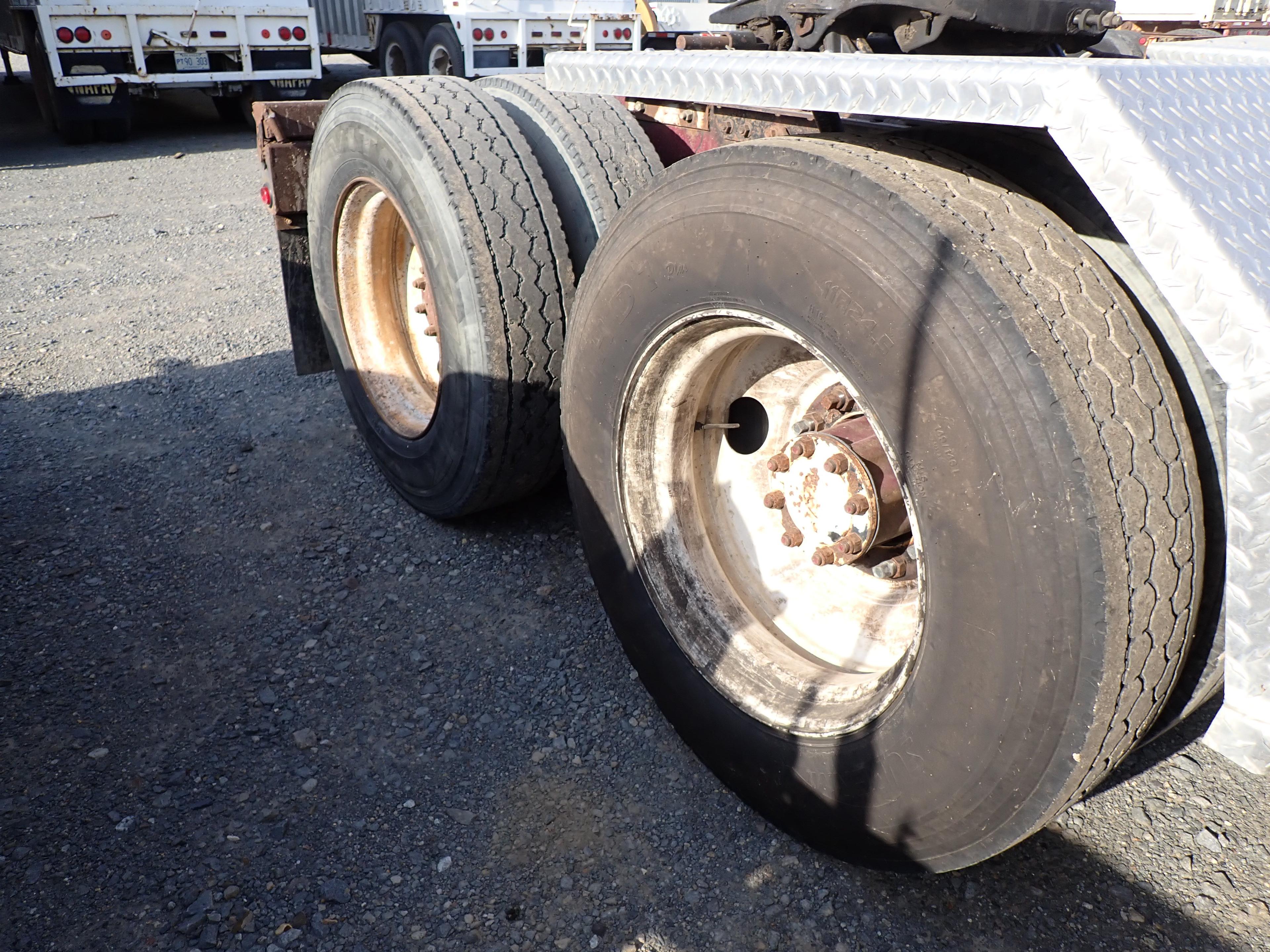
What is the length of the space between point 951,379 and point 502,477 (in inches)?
66.2

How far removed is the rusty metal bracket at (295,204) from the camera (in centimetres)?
356

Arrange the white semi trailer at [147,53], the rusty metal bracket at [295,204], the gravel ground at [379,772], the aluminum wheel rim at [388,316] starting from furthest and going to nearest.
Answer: the white semi trailer at [147,53] < the rusty metal bracket at [295,204] < the aluminum wheel rim at [388,316] < the gravel ground at [379,772]

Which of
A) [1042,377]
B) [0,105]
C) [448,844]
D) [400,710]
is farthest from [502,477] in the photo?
[0,105]

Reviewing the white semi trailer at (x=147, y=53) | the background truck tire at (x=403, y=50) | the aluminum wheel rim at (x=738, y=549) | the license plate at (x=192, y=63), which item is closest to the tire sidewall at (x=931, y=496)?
the aluminum wheel rim at (x=738, y=549)

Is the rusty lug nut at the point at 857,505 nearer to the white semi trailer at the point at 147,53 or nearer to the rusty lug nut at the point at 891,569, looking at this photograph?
the rusty lug nut at the point at 891,569

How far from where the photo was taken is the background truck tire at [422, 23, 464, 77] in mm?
10102

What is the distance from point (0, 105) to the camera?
42.8ft

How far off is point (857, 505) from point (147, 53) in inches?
401

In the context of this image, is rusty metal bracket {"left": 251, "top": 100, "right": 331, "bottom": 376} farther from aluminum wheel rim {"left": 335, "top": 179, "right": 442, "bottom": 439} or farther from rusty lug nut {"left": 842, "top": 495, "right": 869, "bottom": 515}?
rusty lug nut {"left": 842, "top": 495, "right": 869, "bottom": 515}

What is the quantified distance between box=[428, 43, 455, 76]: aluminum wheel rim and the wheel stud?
9.44 metres

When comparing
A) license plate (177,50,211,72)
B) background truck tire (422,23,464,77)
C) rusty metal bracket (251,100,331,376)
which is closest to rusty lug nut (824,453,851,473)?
rusty metal bracket (251,100,331,376)

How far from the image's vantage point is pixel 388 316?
357cm

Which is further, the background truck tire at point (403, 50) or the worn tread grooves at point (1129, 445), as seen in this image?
the background truck tire at point (403, 50)

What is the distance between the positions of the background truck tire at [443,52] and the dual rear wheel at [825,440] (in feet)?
25.2
